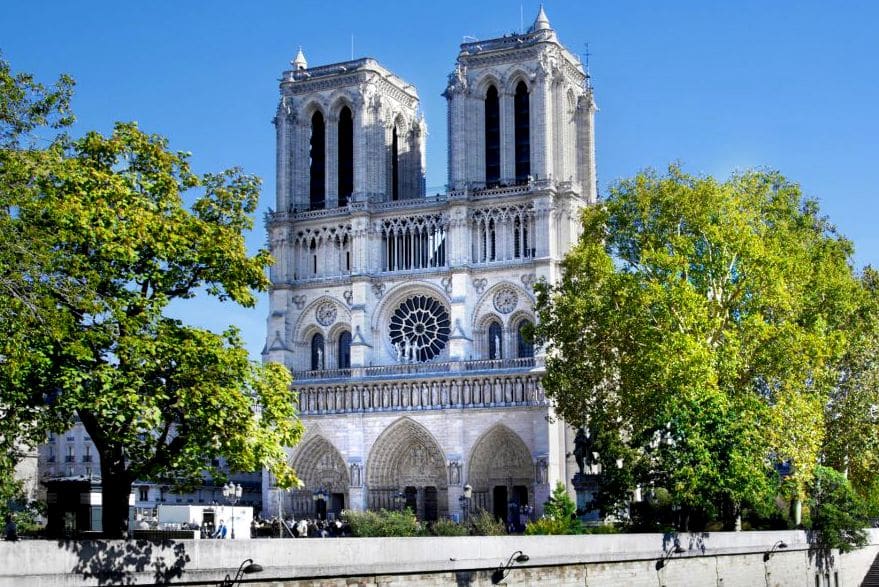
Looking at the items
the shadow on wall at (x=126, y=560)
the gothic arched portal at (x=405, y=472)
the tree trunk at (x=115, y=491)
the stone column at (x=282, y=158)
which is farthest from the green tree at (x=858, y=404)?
the stone column at (x=282, y=158)

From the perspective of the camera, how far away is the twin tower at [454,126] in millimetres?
63000

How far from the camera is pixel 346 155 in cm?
6806

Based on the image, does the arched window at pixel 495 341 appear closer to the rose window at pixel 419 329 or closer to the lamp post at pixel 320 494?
the rose window at pixel 419 329

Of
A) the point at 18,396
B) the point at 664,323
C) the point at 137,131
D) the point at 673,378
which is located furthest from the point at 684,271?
the point at 18,396

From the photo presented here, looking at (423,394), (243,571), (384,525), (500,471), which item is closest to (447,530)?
(384,525)

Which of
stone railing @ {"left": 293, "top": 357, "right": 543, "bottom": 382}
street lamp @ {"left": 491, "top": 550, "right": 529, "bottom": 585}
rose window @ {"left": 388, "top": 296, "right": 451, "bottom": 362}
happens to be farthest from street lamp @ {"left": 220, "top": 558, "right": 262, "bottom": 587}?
rose window @ {"left": 388, "top": 296, "right": 451, "bottom": 362}

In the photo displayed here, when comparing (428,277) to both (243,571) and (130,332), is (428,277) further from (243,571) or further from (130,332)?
(243,571)

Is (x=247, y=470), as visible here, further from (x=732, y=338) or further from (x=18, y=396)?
(x=732, y=338)

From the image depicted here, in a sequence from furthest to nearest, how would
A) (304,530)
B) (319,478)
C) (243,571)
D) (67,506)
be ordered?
(319,478) < (304,530) < (67,506) < (243,571)

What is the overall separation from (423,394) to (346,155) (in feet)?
46.6

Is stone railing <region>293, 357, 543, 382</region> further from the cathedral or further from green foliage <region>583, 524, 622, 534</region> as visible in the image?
green foliage <region>583, 524, 622, 534</region>

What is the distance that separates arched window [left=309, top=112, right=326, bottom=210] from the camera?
2689 inches

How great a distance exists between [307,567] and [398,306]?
46.0m

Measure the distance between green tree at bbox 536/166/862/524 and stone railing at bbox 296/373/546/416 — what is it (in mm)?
16662
